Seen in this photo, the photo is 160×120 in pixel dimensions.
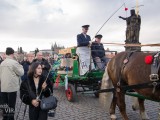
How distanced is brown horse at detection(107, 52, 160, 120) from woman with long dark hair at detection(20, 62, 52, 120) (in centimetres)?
169

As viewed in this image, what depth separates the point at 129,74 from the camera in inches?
210

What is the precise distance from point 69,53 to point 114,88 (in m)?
3.74

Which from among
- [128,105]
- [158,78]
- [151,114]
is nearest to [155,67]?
[158,78]

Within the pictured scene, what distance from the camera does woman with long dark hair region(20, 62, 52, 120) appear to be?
425cm

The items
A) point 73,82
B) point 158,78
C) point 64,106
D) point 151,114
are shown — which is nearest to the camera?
point 158,78

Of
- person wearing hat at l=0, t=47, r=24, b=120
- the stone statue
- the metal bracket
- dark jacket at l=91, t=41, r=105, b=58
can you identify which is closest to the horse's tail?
the metal bracket

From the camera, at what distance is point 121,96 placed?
18.6 feet

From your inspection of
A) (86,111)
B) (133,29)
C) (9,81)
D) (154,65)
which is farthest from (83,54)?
(133,29)

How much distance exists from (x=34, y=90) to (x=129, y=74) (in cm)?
194

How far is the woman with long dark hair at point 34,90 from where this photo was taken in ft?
13.9

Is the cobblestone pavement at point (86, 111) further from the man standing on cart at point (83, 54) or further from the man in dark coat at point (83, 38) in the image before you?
the man in dark coat at point (83, 38)

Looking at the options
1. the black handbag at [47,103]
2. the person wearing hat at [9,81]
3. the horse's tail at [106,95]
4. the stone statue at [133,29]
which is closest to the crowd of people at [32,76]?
the person wearing hat at [9,81]

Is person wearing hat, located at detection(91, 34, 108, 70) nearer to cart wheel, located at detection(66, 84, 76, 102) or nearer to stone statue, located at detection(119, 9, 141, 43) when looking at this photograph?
cart wheel, located at detection(66, 84, 76, 102)

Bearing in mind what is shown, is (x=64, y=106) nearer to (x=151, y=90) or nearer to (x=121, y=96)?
A: (x=121, y=96)
